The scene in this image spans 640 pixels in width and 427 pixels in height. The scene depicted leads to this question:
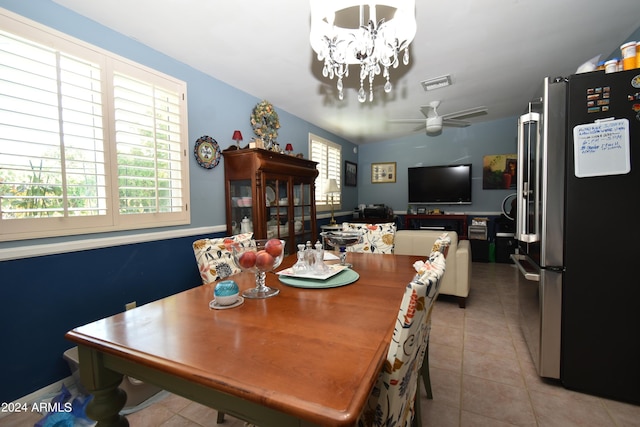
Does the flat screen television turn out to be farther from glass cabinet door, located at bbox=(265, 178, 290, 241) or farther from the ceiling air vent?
glass cabinet door, located at bbox=(265, 178, 290, 241)

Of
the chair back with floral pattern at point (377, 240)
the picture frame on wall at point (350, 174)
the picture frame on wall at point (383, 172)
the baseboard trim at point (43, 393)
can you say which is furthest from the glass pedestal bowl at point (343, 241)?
the picture frame on wall at point (383, 172)

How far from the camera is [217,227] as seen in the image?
2764mm

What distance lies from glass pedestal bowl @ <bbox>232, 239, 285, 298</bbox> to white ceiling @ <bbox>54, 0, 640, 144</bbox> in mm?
1593

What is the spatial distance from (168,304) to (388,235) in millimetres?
1752

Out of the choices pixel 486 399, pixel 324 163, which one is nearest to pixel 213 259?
pixel 486 399

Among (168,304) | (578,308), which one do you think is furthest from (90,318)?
(578,308)

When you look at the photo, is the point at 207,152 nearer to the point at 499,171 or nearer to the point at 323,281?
the point at 323,281

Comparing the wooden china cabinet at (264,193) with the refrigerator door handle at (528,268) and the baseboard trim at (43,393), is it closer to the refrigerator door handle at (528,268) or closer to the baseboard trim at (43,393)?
the baseboard trim at (43,393)

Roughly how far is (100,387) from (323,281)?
34.8 inches

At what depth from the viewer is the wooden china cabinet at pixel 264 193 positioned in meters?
2.65

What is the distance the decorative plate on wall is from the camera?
8.30 feet

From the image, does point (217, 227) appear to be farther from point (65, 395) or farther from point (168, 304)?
point (168, 304)

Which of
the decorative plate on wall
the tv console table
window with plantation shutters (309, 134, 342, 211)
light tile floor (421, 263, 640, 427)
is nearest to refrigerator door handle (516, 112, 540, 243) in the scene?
light tile floor (421, 263, 640, 427)

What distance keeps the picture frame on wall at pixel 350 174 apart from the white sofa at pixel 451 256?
268cm
